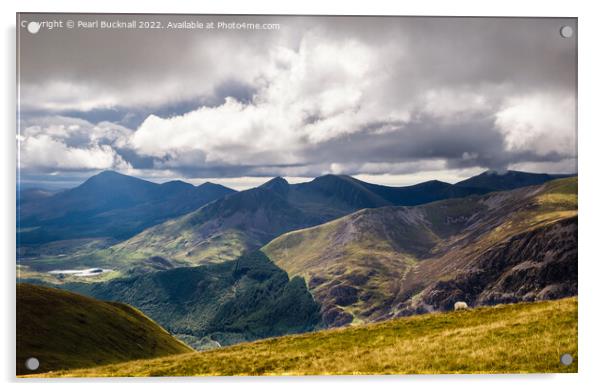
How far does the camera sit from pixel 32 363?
2303 cm

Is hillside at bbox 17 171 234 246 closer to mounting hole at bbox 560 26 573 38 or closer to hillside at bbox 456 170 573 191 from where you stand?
hillside at bbox 456 170 573 191

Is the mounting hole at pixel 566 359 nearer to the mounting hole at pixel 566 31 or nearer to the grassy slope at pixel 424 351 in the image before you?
the grassy slope at pixel 424 351

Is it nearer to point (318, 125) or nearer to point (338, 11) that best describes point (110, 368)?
point (338, 11)

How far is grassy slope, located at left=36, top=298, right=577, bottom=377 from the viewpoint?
2111 centimetres

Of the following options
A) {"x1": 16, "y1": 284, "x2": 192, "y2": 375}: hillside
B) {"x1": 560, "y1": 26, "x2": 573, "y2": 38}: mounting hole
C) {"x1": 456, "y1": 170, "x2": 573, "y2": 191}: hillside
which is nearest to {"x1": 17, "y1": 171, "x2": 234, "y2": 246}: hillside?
{"x1": 16, "y1": 284, "x2": 192, "y2": 375}: hillside

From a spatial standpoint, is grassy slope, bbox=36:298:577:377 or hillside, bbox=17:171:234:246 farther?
hillside, bbox=17:171:234:246

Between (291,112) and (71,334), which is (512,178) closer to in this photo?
(291,112)

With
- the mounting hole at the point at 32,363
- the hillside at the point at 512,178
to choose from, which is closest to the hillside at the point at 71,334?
the mounting hole at the point at 32,363

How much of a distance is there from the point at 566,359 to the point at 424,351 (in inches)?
240

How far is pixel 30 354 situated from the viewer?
2312 centimetres

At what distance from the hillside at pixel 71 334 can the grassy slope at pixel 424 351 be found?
78.5 inches

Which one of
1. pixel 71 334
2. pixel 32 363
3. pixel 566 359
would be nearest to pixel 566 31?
pixel 566 359

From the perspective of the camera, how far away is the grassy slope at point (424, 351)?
21109 millimetres

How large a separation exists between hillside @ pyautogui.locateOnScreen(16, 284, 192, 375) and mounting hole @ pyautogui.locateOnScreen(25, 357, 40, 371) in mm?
142
